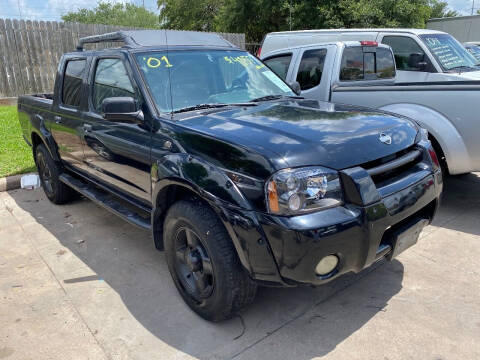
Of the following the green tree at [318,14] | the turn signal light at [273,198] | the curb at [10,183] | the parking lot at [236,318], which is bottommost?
the parking lot at [236,318]

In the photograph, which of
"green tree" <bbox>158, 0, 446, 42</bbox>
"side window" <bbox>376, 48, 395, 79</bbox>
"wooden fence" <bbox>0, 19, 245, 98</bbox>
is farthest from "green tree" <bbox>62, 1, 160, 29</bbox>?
"side window" <bbox>376, 48, 395, 79</bbox>

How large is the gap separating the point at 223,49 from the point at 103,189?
5.92ft

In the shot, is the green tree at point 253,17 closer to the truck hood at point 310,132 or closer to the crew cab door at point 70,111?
the crew cab door at point 70,111

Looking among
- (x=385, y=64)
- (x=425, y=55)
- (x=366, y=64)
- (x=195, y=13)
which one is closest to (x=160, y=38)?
(x=366, y=64)

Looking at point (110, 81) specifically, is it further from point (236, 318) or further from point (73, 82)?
point (236, 318)

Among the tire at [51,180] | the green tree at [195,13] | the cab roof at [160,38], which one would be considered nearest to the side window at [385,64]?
the cab roof at [160,38]

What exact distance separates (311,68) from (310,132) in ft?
11.8

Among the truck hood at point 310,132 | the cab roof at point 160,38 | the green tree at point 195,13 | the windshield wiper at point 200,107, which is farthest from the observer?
the green tree at point 195,13

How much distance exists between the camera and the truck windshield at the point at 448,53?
21.8ft

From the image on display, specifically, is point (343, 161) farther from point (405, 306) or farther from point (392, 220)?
point (405, 306)

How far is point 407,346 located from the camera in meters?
2.50

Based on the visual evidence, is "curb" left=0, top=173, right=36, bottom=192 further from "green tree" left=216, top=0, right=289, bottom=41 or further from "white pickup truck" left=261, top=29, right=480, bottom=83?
"green tree" left=216, top=0, right=289, bottom=41

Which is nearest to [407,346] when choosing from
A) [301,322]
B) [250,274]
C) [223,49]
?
[301,322]

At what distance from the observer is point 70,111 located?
4.25 metres
